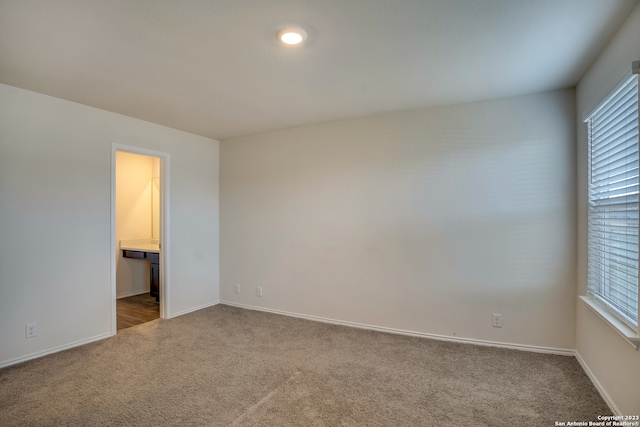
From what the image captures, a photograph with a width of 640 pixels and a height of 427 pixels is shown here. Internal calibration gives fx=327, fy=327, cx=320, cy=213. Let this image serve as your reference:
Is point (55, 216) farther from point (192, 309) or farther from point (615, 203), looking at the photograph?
point (615, 203)

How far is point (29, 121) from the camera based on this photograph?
2875 mm

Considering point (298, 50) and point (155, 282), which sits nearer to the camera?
point (298, 50)

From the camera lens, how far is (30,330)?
2.87m

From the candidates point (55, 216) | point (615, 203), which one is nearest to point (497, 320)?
point (615, 203)

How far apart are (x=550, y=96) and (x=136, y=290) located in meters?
6.11

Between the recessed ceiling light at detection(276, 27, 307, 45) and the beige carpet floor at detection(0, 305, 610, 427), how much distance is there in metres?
2.34

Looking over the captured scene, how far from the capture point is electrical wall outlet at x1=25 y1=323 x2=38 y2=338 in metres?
2.85

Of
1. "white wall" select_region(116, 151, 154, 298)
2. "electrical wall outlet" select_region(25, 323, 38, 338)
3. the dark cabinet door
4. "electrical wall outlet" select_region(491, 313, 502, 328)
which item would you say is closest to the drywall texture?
"electrical wall outlet" select_region(491, 313, 502, 328)

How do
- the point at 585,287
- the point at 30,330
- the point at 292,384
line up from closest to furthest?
1. the point at 292,384
2. the point at 585,287
3. the point at 30,330

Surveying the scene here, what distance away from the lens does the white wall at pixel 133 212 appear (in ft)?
16.8

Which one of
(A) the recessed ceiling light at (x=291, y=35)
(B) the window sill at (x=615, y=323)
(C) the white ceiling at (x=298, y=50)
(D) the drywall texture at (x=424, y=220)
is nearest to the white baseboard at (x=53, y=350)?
(D) the drywall texture at (x=424, y=220)

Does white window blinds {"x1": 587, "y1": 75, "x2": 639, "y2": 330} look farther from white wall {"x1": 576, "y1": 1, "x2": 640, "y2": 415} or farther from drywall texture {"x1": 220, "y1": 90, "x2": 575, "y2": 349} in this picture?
drywall texture {"x1": 220, "y1": 90, "x2": 575, "y2": 349}

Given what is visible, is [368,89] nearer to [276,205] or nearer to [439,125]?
[439,125]

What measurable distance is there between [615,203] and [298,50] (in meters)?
2.26
